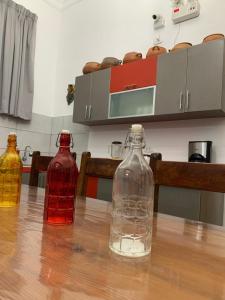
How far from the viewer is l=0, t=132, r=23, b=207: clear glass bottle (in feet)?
2.79

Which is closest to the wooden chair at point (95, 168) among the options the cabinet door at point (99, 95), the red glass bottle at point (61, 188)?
the red glass bottle at point (61, 188)

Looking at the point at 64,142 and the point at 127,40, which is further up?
the point at 127,40

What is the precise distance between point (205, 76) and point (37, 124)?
2.24 m

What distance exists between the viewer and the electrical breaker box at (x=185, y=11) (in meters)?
2.49

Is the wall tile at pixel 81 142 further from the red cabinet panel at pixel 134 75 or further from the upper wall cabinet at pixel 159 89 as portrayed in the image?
the red cabinet panel at pixel 134 75

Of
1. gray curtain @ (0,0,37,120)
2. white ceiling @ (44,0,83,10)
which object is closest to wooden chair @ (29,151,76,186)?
gray curtain @ (0,0,37,120)

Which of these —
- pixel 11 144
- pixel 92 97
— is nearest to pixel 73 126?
pixel 92 97

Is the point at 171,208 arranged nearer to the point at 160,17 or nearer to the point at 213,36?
the point at 213,36

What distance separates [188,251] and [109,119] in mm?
2314

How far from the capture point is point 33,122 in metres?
3.54

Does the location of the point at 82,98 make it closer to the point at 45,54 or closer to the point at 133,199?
the point at 45,54

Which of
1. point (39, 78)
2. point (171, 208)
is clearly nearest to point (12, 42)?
point (39, 78)

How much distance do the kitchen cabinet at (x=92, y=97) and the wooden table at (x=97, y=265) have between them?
2.25 metres

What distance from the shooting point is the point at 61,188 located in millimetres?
645
